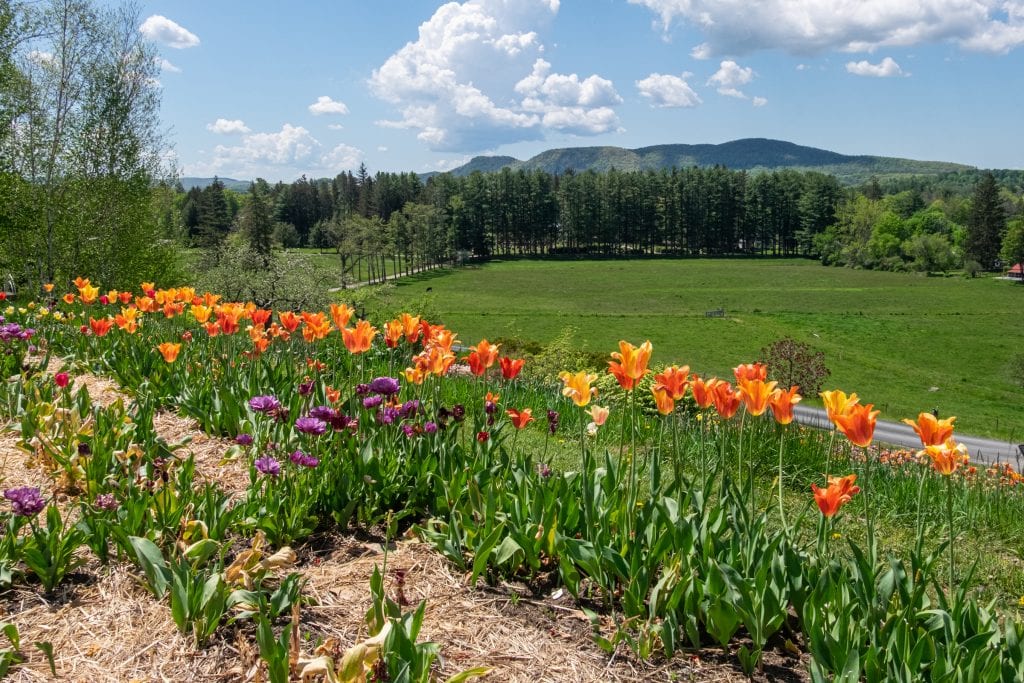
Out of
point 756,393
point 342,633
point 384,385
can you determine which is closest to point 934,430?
point 756,393

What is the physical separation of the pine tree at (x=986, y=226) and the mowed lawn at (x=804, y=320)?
14.0 meters

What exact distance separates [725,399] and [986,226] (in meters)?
107

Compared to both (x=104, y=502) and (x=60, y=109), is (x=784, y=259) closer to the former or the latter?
(x=60, y=109)

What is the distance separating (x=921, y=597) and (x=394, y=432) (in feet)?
8.83

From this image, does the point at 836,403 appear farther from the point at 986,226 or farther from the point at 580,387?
the point at 986,226

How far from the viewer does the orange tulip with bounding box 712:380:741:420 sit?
2.89m

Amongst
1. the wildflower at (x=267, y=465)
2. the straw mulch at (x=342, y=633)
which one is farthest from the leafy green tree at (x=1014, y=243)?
the wildflower at (x=267, y=465)

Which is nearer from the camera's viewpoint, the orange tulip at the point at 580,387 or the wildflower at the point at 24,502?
the wildflower at the point at 24,502

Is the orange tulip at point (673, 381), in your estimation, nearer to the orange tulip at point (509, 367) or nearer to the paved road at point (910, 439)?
the orange tulip at point (509, 367)

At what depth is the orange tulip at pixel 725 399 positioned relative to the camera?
2.89 metres

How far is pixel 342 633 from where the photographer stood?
262 cm

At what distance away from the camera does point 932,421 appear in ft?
8.73

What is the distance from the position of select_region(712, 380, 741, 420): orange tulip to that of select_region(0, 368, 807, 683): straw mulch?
0.92m

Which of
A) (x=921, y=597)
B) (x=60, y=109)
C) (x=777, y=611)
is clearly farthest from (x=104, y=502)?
(x=60, y=109)
